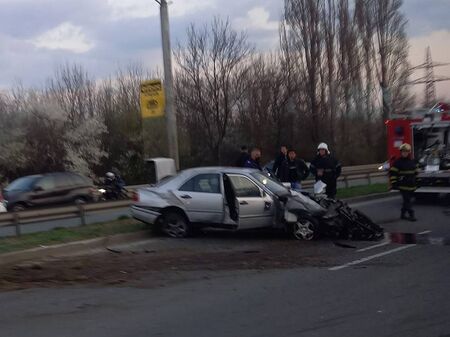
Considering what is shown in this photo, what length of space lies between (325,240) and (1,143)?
25.6 metres

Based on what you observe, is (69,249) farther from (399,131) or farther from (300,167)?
(399,131)

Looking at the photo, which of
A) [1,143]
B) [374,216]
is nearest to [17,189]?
[374,216]

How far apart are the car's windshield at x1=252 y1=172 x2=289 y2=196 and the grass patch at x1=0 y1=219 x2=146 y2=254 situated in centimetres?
256

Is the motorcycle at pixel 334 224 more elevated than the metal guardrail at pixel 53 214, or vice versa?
the metal guardrail at pixel 53 214

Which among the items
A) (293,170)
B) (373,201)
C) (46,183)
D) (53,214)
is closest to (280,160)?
(293,170)

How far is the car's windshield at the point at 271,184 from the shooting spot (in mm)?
12836

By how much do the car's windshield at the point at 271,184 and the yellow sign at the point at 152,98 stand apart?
4196 millimetres

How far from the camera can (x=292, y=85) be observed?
4088 cm

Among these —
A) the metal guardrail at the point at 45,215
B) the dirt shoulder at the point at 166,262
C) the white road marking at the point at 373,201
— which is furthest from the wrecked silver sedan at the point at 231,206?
the white road marking at the point at 373,201

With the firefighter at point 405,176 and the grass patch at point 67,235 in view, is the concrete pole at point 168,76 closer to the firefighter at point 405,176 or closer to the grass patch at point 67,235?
the grass patch at point 67,235

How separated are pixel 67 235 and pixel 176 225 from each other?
2002 mm

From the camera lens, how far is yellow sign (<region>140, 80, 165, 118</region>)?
16.5 m

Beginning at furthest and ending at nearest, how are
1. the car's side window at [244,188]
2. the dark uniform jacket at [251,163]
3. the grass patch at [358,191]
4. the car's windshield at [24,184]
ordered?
the car's windshield at [24,184] → the grass patch at [358,191] → the dark uniform jacket at [251,163] → the car's side window at [244,188]

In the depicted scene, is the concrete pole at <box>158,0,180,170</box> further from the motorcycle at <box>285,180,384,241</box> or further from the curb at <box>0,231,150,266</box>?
the motorcycle at <box>285,180,384,241</box>
